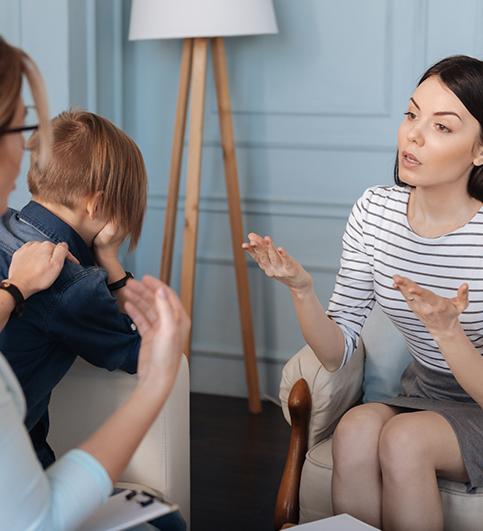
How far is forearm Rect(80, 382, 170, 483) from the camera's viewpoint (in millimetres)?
1391

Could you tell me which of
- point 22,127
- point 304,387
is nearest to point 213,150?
point 304,387

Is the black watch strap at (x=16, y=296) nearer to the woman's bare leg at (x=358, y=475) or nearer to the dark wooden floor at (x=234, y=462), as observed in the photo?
the woman's bare leg at (x=358, y=475)

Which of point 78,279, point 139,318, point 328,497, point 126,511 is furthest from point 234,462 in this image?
point 139,318

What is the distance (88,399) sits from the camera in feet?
6.81

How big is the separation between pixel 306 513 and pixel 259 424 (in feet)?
4.33

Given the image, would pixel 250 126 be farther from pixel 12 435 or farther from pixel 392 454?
pixel 12 435

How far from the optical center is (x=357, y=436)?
2.17 meters

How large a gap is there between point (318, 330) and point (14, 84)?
43.7 inches

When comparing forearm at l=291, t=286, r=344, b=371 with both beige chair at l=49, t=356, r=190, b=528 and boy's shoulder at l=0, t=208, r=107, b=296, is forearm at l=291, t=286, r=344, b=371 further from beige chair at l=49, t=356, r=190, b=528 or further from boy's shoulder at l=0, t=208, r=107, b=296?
boy's shoulder at l=0, t=208, r=107, b=296

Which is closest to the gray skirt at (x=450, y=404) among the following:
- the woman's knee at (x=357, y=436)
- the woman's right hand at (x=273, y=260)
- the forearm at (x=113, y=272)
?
the woman's knee at (x=357, y=436)

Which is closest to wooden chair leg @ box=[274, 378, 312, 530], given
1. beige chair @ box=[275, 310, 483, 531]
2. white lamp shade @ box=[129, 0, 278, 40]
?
beige chair @ box=[275, 310, 483, 531]

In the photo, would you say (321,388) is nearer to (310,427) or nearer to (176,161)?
(310,427)

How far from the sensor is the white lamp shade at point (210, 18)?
3.35 metres

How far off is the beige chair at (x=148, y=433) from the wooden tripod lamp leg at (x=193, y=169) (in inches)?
60.3
